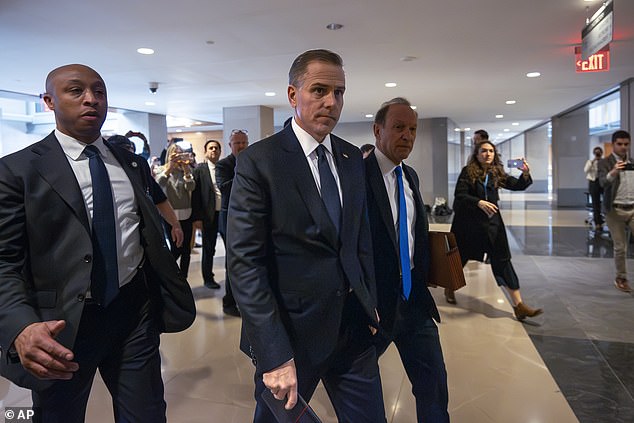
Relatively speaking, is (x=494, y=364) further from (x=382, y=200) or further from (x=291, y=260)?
(x=291, y=260)

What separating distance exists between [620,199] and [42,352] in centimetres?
563

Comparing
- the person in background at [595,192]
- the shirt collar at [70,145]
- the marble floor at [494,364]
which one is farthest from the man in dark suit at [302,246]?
the person in background at [595,192]

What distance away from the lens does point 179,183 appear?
17.5 feet

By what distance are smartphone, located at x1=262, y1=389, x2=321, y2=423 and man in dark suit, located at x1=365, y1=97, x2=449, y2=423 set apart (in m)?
0.67

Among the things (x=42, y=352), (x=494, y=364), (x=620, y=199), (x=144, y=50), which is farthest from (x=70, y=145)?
(x=144, y=50)

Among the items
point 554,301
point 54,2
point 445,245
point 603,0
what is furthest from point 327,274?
point 603,0

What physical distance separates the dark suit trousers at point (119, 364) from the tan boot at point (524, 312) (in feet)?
11.5

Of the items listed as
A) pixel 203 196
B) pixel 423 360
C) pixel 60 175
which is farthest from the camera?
pixel 203 196

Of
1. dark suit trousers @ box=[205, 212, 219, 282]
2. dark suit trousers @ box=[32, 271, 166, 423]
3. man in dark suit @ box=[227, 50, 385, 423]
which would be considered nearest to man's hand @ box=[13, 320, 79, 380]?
dark suit trousers @ box=[32, 271, 166, 423]

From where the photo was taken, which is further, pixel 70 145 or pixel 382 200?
pixel 382 200

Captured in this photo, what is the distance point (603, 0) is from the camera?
5.00 metres

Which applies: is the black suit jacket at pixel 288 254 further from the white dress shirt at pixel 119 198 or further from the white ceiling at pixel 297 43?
the white ceiling at pixel 297 43

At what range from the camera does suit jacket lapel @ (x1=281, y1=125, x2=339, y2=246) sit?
145 cm
